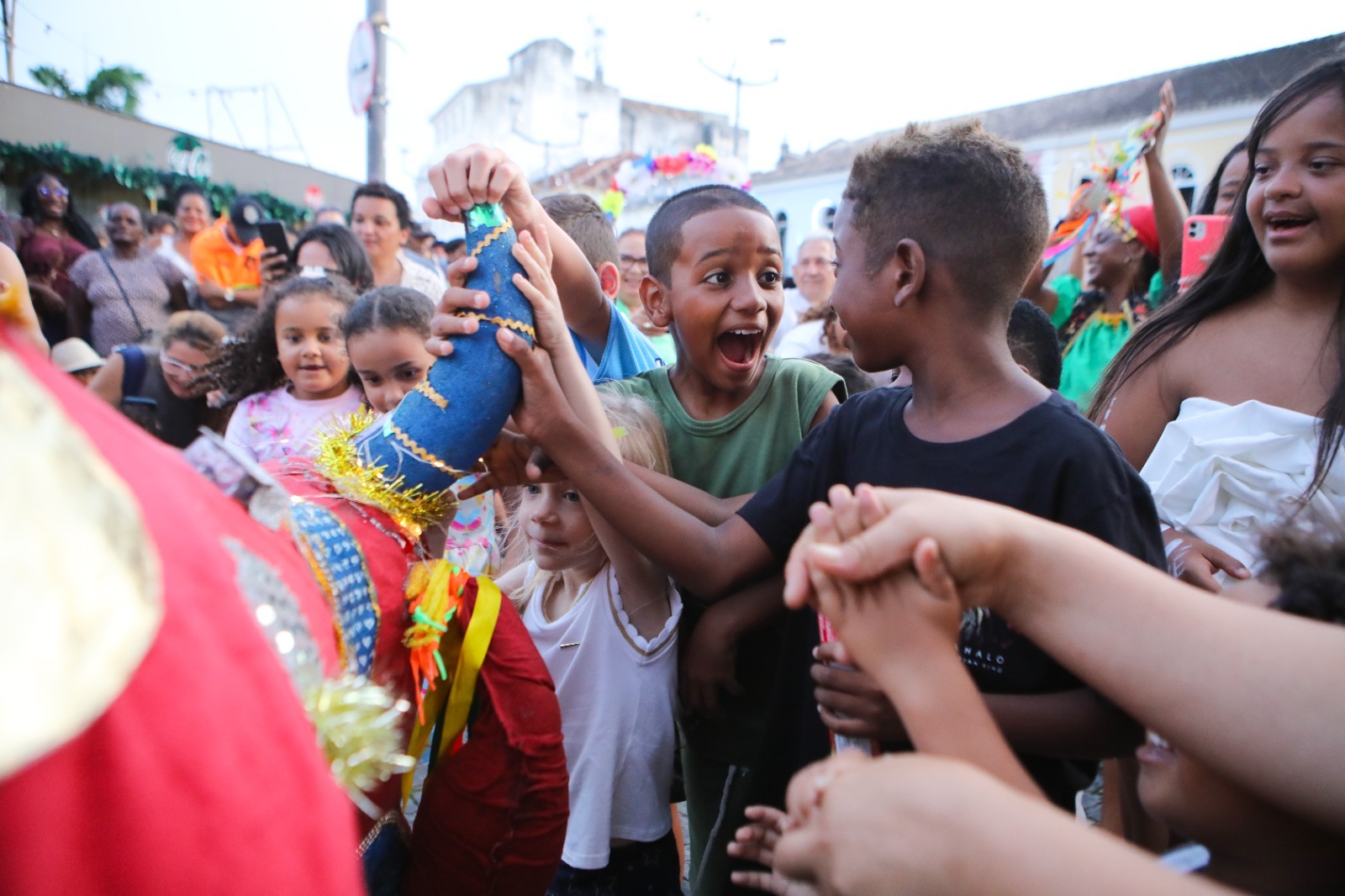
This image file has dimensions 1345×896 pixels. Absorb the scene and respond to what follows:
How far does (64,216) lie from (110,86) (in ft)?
86.4

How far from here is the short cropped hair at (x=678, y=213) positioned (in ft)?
6.73

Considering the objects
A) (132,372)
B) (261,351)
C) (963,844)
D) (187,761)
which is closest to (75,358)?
(132,372)

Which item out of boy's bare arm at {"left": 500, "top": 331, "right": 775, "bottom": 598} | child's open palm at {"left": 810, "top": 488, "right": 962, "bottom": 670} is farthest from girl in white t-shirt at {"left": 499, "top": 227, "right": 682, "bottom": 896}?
child's open palm at {"left": 810, "top": 488, "right": 962, "bottom": 670}

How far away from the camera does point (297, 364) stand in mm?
3150

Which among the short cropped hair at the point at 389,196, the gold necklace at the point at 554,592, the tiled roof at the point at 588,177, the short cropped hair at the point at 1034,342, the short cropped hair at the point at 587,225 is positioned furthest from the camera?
the tiled roof at the point at 588,177

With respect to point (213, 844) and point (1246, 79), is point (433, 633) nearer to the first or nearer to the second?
point (213, 844)

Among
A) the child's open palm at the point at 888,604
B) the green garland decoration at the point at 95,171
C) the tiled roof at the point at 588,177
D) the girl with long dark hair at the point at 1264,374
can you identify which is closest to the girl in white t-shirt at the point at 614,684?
the child's open palm at the point at 888,604

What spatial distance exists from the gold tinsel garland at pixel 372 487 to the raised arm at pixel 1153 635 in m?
0.62

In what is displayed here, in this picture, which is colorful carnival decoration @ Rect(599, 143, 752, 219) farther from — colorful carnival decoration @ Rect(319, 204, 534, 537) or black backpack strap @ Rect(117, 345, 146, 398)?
colorful carnival decoration @ Rect(319, 204, 534, 537)

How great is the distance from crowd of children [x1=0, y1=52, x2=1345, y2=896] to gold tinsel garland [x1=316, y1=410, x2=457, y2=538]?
0.10 m

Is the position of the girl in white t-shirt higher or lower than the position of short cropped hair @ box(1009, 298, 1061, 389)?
lower

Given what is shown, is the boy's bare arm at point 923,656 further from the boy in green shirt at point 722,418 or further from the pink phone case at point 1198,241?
the pink phone case at point 1198,241

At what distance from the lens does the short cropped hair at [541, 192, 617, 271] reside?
3053mm

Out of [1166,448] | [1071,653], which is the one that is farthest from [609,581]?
[1166,448]
